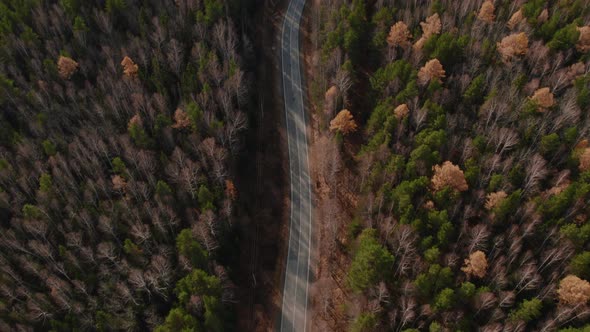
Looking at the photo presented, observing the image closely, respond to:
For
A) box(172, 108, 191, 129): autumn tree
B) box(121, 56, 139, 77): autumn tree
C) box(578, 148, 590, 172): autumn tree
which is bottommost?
box(172, 108, 191, 129): autumn tree

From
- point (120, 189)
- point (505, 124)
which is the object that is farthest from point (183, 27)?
point (505, 124)

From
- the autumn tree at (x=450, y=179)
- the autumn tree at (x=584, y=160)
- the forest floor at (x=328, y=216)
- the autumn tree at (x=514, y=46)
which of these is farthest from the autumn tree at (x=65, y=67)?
the autumn tree at (x=584, y=160)

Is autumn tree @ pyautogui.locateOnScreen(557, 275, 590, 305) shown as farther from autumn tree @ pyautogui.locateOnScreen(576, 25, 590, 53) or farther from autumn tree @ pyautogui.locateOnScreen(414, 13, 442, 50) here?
autumn tree @ pyautogui.locateOnScreen(414, 13, 442, 50)

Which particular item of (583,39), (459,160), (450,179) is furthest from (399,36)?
(583,39)

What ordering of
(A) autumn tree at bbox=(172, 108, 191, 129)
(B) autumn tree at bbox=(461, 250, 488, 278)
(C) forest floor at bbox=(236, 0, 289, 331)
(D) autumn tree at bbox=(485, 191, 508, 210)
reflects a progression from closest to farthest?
1. (B) autumn tree at bbox=(461, 250, 488, 278)
2. (D) autumn tree at bbox=(485, 191, 508, 210)
3. (C) forest floor at bbox=(236, 0, 289, 331)
4. (A) autumn tree at bbox=(172, 108, 191, 129)

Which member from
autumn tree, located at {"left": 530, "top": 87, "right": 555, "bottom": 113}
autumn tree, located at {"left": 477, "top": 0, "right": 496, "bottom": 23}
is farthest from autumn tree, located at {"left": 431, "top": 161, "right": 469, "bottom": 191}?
autumn tree, located at {"left": 477, "top": 0, "right": 496, "bottom": 23}

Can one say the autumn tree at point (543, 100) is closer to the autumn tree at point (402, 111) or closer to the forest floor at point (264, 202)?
the autumn tree at point (402, 111)

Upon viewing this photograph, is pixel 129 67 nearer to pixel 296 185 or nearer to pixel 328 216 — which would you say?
pixel 296 185

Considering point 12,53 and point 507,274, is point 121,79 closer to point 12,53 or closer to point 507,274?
point 12,53
